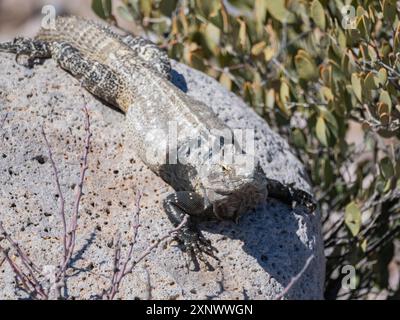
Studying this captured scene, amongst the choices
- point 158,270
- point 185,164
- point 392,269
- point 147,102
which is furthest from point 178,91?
point 392,269

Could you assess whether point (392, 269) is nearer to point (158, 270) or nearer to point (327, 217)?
point (327, 217)

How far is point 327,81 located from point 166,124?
1.59 metres

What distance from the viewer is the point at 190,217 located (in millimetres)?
5699

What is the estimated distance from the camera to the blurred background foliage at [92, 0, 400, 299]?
6.71 m

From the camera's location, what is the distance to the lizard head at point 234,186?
214 inches

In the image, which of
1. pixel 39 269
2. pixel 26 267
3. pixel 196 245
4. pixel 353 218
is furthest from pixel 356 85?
pixel 26 267

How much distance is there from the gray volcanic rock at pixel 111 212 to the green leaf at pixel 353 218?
47 centimetres

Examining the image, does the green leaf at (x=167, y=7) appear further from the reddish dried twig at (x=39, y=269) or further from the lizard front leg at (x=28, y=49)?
the reddish dried twig at (x=39, y=269)

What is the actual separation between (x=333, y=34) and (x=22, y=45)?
2.68 metres

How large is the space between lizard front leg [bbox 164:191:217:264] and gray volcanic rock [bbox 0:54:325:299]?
0.27ft

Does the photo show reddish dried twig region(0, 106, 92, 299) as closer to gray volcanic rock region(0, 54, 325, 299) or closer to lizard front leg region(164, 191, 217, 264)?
gray volcanic rock region(0, 54, 325, 299)

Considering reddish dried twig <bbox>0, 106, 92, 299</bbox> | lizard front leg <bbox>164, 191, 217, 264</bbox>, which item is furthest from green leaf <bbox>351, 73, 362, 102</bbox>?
reddish dried twig <bbox>0, 106, 92, 299</bbox>

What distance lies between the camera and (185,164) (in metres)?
6.05
